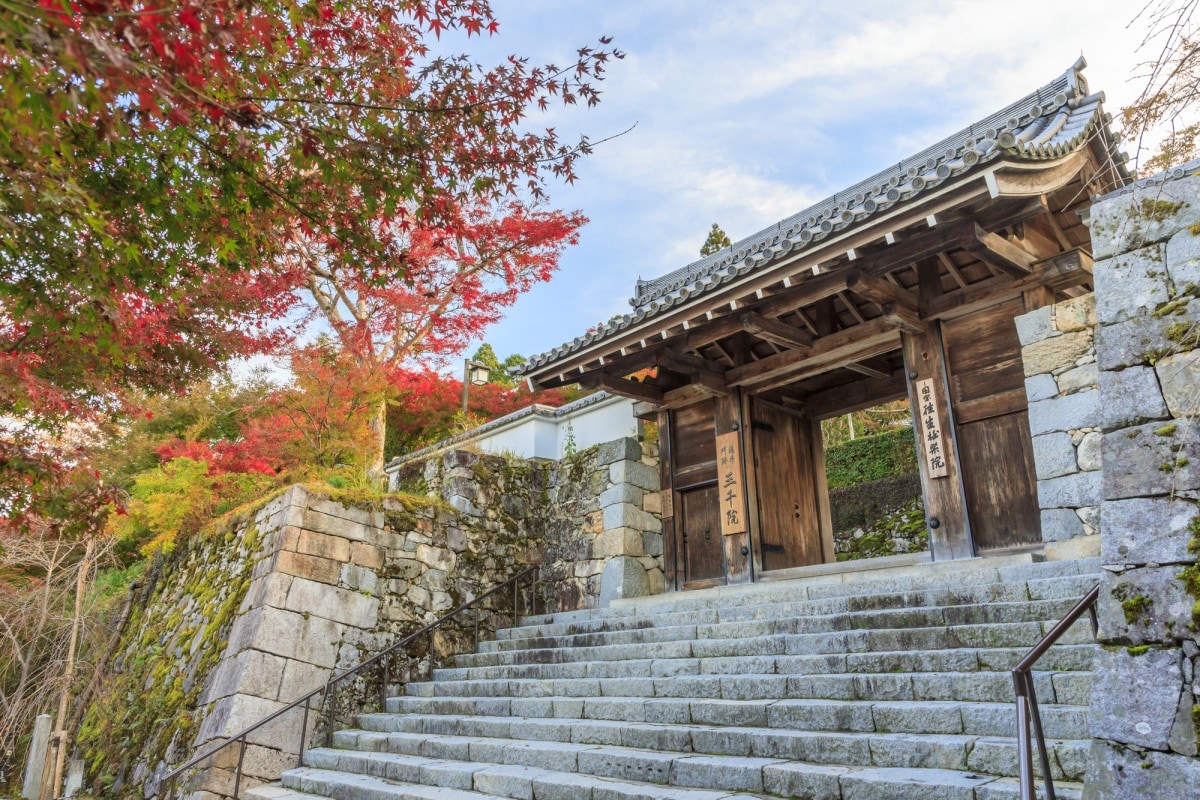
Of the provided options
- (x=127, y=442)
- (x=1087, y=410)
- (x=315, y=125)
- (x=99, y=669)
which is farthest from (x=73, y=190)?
(x=127, y=442)

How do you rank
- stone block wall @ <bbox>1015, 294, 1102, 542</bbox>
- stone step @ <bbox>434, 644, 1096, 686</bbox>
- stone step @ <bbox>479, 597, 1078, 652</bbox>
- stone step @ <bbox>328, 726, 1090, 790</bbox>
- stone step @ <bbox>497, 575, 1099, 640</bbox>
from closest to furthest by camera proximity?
stone step @ <bbox>328, 726, 1090, 790</bbox> < stone step @ <bbox>434, 644, 1096, 686</bbox> < stone step @ <bbox>479, 597, 1078, 652</bbox> < stone step @ <bbox>497, 575, 1099, 640</bbox> < stone block wall @ <bbox>1015, 294, 1102, 542</bbox>

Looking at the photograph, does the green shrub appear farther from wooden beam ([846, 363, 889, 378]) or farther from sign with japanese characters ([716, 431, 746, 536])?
sign with japanese characters ([716, 431, 746, 536])

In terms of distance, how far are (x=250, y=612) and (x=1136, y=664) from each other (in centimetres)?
692

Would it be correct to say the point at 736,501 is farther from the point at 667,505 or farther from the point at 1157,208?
the point at 1157,208

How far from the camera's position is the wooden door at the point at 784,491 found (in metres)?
7.98

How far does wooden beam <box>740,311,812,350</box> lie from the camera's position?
6.87m

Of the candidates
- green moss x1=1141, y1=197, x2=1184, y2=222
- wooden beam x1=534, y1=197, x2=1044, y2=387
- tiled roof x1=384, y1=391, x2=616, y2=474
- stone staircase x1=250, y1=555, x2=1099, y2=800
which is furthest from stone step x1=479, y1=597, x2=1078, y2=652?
tiled roof x1=384, y1=391, x2=616, y2=474

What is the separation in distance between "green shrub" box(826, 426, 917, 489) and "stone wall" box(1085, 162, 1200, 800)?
10063 millimetres

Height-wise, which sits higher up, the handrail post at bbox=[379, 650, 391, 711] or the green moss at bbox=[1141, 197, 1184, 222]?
the green moss at bbox=[1141, 197, 1184, 222]

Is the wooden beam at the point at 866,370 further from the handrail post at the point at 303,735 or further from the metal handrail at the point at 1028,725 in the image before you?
the handrail post at the point at 303,735

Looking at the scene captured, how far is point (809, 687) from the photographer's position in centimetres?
447

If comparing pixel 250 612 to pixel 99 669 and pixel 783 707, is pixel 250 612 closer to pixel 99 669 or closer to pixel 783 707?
pixel 99 669

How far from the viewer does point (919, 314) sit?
679 centimetres

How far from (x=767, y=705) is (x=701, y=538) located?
13.3 feet
